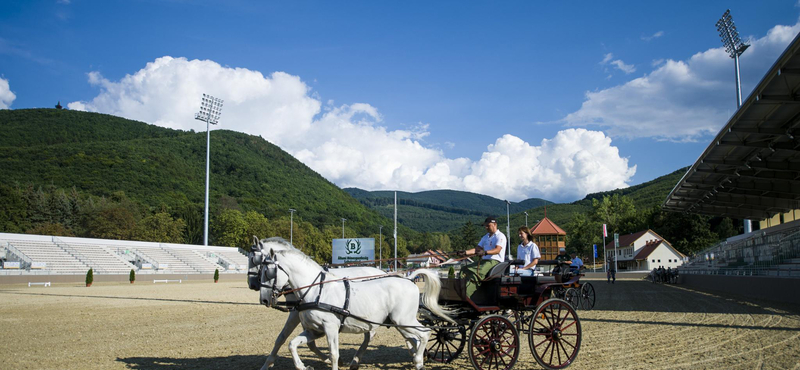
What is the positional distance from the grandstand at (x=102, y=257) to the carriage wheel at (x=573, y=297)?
34151 millimetres

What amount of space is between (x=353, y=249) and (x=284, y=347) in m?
38.0

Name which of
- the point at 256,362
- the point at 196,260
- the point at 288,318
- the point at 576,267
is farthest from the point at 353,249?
the point at 288,318

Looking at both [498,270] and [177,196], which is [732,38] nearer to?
[498,270]

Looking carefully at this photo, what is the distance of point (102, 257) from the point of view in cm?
4100

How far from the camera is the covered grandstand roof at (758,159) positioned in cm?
1285

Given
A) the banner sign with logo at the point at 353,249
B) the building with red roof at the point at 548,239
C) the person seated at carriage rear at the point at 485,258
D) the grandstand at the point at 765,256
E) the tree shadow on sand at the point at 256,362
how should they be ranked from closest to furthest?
the person seated at carriage rear at the point at 485,258, the tree shadow on sand at the point at 256,362, the grandstand at the point at 765,256, the banner sign with logo at the point at 353,249, the building with red roof at the point at 548,239

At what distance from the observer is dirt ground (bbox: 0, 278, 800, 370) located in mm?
7281

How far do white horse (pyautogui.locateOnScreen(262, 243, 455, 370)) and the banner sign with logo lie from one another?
39713 millimetres

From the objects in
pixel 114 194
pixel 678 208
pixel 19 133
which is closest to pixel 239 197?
pixel 114 194

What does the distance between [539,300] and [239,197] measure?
98.7 m

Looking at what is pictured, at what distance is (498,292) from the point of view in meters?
7.01

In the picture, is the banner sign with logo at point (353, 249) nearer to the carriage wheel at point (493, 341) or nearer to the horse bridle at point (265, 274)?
the carriage wheel at point (493, 341)

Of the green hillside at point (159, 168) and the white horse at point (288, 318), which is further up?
the green hillside at point (159, 168)

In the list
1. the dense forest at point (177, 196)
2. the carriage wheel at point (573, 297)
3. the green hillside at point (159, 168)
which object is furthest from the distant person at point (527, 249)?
the green hillside at point (159, 168)
